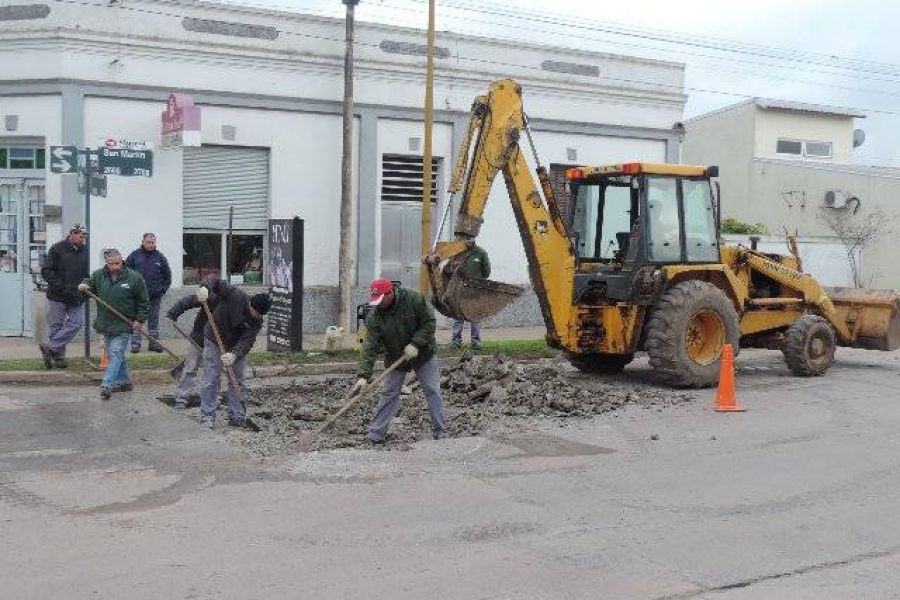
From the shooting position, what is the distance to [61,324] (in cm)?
1365

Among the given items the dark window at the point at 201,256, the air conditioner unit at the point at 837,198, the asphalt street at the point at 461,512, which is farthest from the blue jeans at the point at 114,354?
the air conditioner unit at the point at 837,198

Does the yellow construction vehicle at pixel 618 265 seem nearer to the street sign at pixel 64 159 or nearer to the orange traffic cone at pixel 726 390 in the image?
the orange traffic cone at pixel 726 390

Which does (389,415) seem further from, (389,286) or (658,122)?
(658,122)

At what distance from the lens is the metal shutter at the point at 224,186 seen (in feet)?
58.8

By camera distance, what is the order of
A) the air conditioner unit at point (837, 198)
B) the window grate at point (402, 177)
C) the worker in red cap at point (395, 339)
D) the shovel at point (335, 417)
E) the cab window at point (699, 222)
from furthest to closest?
the air conditioner unit at point (837, 198), the window grate at point (402, 177), the cab window at point (699, 222), the worker in red cap at point (395, 339), the shovel at point (335, 417)

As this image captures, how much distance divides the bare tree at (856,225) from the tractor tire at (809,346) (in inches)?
613

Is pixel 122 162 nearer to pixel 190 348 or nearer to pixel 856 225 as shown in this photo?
pixel 190 348

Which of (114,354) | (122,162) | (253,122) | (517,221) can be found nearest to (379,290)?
(517,221)

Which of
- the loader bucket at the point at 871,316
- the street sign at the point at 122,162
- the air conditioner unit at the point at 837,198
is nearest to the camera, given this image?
the street sign at the point at 122,162

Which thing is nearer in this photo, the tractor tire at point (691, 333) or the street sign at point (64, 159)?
the tractor tire at point (691, 333)

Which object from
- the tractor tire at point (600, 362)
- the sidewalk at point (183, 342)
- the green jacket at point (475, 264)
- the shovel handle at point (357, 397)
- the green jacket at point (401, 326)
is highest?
the green jacket at point (475, 264)

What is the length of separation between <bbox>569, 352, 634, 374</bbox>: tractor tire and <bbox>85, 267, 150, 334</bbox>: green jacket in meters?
5.89

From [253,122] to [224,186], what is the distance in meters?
1.23

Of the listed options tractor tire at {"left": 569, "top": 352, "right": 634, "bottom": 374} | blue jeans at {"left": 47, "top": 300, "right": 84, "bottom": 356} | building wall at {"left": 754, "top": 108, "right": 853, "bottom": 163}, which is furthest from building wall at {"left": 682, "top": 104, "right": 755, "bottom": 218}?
blue jeans at {"left": 47, "top": 300, "right": 84, "bottom": 356}
